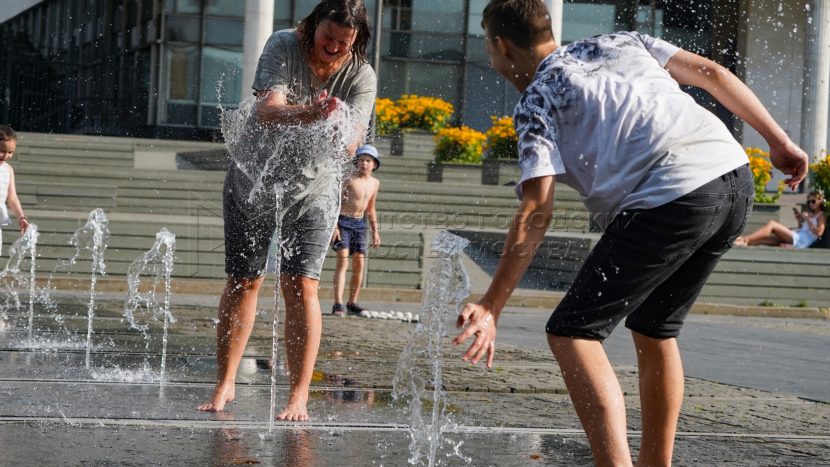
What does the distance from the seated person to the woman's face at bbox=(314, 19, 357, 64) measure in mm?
13296

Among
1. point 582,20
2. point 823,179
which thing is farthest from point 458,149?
point 582,20

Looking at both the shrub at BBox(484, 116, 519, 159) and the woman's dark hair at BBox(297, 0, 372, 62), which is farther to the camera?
the shrub at BBox(484, 116, 519, 159)

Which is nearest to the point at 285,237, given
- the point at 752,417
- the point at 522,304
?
the point at 752,417

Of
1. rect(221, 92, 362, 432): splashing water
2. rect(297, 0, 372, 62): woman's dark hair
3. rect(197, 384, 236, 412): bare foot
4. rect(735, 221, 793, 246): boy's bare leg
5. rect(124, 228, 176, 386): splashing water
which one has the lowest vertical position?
rect(124, 228, 176, 386): splashing water

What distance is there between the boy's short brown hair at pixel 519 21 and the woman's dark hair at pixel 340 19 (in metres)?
1.36

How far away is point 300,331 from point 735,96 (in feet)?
6.81

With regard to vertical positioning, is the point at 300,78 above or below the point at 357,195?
above

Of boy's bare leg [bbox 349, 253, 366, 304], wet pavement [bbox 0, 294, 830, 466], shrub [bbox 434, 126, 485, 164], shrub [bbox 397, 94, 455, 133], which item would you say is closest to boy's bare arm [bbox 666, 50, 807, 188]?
wet pavement [bbox 0, 294, 830, 466]

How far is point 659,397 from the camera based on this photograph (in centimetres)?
358

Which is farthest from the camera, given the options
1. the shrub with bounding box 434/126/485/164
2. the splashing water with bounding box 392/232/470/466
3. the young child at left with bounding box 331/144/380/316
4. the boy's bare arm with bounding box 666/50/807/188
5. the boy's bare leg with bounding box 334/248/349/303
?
the shrub with bounding box 434/126/485/164

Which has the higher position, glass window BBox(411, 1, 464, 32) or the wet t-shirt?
glass window BBox(411, 1, 464, 32)

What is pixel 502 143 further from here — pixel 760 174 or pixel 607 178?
pixel 607 178

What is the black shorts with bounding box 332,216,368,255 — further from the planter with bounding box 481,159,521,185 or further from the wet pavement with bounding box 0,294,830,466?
the planter with bounding box 481,159,521,185

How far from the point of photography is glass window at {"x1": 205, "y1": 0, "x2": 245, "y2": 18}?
3372 cm
